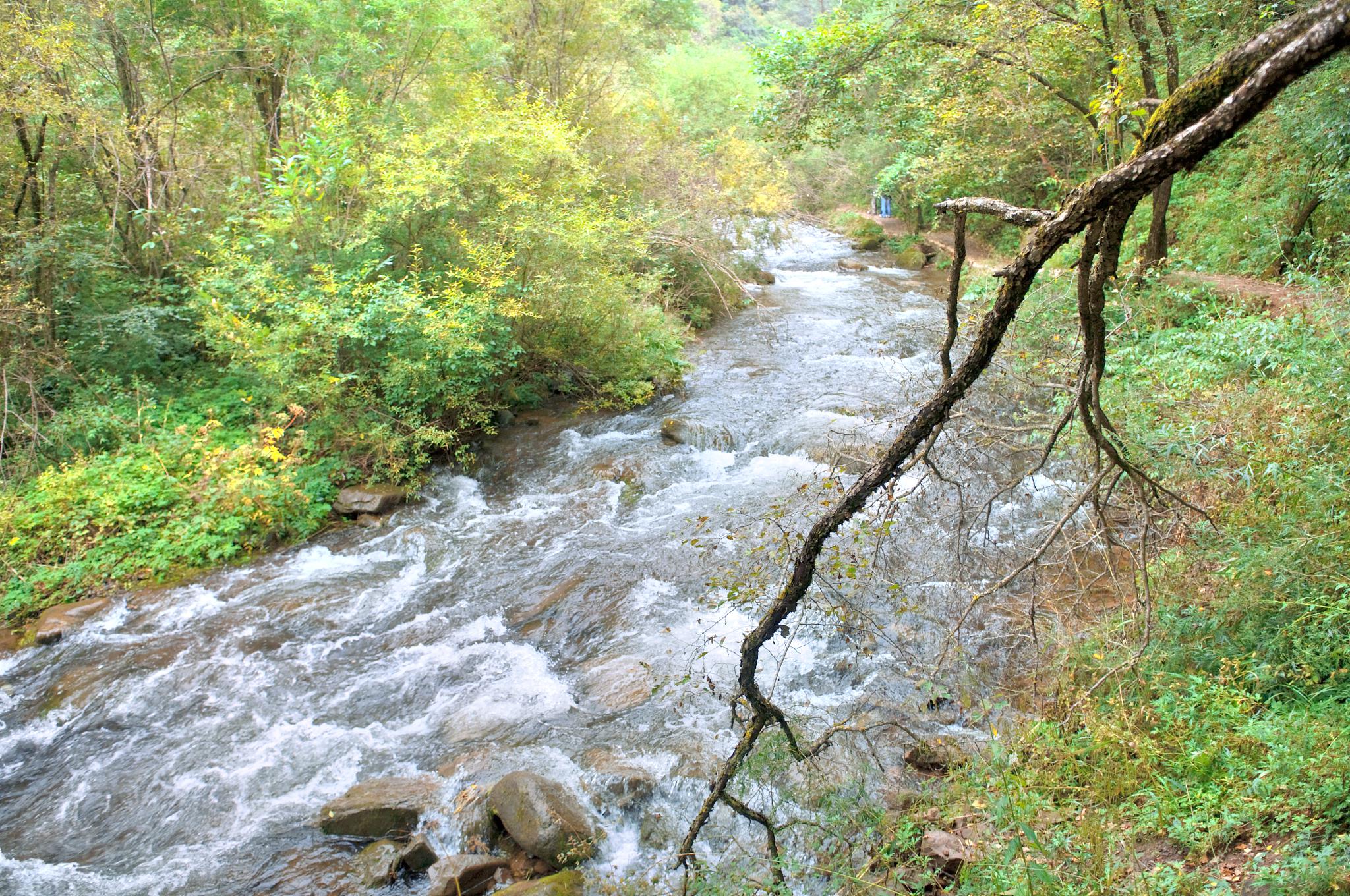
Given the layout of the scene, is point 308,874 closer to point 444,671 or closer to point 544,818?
point 544,818

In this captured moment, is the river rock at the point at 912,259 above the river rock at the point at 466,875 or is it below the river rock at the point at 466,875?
above

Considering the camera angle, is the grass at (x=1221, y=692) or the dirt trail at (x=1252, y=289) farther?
the dirt trail at (x=1252, y=289)

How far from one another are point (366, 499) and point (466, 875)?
554 cm

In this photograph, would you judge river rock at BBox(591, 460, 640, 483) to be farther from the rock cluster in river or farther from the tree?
the tree

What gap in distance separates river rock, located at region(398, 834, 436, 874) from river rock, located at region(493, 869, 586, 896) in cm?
56

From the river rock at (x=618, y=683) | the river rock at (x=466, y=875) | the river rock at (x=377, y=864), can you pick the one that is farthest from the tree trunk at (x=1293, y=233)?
the river rock at (x=377, y=864)

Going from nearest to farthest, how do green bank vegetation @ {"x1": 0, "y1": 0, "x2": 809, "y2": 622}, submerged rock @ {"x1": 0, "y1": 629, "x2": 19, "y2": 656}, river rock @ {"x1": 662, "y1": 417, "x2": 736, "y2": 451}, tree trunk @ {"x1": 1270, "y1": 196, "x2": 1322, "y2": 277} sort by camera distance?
submerged rock @ {"x1": 0, "y1": 629, "x2": 19, "y2": 656}, green bank vegetation @ {"x1": 0, "y1": 0, "x2": 809, "y2": 622}, tree trunk @ {"x1": 1270, "y1": 196, "x2": 1322, "y2": 277}, river rock @ {"x1": 662, "y1": 417, "x2": 736, "y2": 451}

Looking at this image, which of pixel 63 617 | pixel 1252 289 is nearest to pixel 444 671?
pixel 63 617

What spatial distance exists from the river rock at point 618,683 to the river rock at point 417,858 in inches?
65.3

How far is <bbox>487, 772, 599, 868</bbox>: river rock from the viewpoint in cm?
445

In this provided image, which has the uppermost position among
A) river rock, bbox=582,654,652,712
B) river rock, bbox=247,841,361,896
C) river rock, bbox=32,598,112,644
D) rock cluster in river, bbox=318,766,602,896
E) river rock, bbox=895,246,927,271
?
river rock, bbox=895,246,927,271

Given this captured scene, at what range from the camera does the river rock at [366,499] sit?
350 inches

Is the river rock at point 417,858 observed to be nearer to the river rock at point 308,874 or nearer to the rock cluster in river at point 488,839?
the rock cluster in river at point 488,839

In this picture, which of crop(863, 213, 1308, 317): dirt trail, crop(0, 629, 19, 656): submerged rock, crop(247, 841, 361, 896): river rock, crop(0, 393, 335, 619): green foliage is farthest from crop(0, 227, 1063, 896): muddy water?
crop(863, 213, 1308, 317): dirt trail
